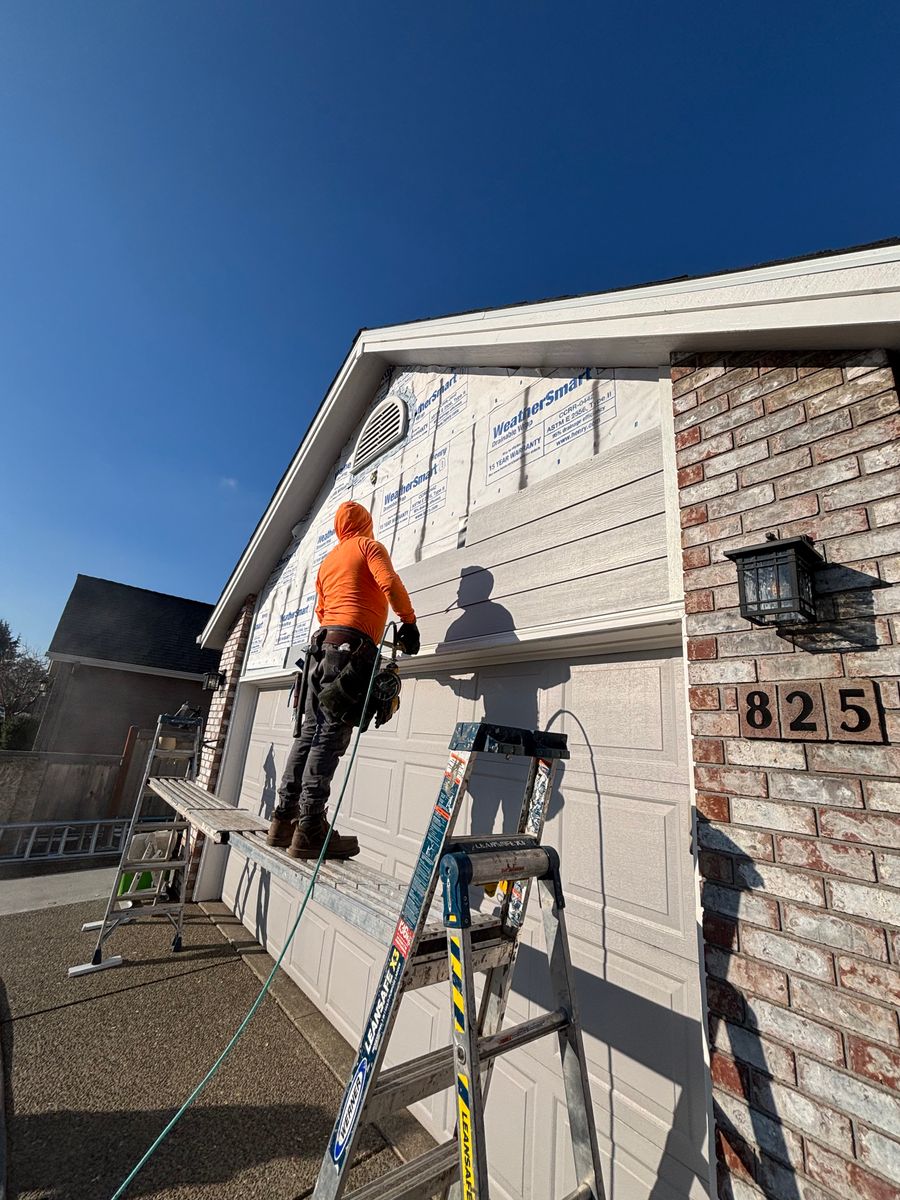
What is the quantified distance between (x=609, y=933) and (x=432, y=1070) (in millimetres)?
958

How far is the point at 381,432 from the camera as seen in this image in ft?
16.4

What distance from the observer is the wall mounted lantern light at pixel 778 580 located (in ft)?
5.07

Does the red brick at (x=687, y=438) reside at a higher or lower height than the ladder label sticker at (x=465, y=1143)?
higher

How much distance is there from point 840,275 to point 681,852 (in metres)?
2.22

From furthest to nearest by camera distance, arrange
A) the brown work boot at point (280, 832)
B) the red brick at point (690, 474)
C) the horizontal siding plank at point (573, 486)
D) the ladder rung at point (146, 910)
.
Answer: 1. the ladder rung at point (146, 910)
2. the brown work boot at point (280, 832)
3. the horizontal siding plank at point (573, 486)
4. the red brick at point (690, 474)

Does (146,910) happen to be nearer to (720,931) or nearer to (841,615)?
(720,931)

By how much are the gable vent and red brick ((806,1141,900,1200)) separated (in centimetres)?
477

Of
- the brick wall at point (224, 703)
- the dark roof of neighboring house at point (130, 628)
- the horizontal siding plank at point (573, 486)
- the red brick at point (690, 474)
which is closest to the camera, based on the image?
the red brick at point (690, 474)

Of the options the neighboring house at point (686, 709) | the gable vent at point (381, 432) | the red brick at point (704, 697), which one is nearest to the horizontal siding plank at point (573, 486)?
the neighboring house at point (686, 709)

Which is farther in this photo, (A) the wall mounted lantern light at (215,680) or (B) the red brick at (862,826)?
(A) the wall mounted lantern light at (215,680)

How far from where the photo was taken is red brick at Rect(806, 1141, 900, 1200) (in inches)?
47.3

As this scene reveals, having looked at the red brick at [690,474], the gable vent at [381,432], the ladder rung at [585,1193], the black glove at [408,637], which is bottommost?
the ladder rung at [585,1193]

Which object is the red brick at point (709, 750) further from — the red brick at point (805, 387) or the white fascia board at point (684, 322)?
the white fascia board at point (684, 322)

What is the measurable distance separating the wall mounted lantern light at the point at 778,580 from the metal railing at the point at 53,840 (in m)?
8.79
